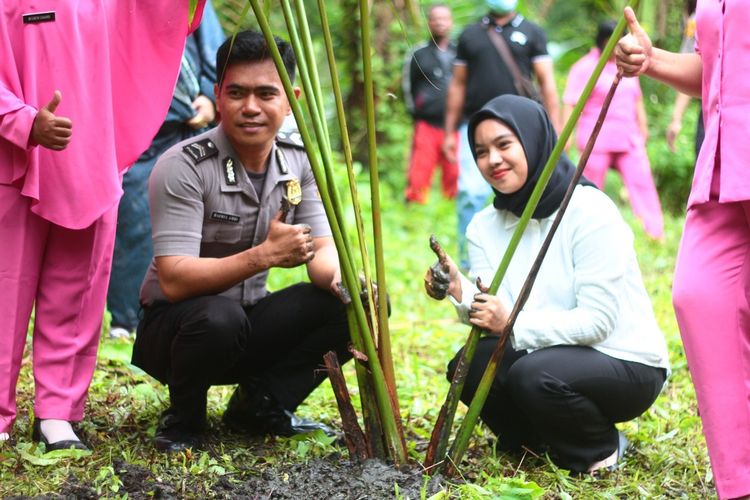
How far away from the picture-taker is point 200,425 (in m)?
3.09

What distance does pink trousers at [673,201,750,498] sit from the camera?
2.42 metres

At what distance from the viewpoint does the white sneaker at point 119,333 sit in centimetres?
441

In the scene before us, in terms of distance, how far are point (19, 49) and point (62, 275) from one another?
624 millimetres

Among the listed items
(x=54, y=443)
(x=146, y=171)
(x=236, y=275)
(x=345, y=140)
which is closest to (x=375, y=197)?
(x=345, y=140)

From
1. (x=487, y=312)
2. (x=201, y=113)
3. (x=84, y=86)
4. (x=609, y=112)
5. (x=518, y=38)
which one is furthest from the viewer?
(x=609, y=112)

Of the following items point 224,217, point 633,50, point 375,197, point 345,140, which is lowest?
point 224,217

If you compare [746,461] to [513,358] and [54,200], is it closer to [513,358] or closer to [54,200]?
[513,358]

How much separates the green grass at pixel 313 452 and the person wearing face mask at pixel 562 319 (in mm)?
128

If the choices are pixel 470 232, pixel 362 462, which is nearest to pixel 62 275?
pixel 362 462

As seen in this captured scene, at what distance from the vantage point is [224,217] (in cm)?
302

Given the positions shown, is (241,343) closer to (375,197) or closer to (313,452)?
(313,452)

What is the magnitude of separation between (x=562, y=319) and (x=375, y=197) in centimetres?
74

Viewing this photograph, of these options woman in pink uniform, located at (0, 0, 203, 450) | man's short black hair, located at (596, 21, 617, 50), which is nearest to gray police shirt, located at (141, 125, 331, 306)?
woman in pink uniform, located at (0, 0, 203, 450)

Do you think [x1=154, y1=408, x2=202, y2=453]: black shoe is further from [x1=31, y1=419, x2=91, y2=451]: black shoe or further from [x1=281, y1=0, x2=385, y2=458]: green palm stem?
[x1=281, y1=0, x2=385, y2=458]: green palm stem
